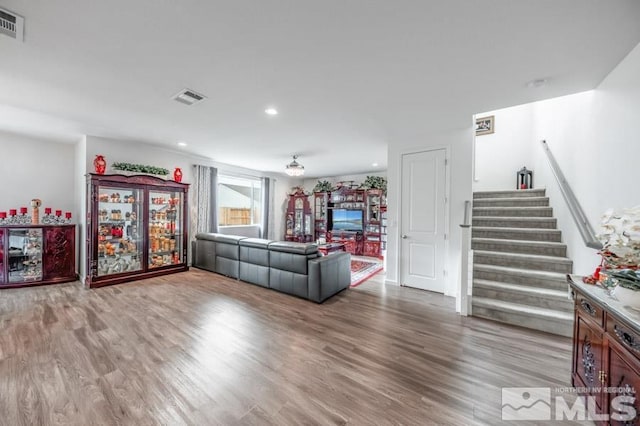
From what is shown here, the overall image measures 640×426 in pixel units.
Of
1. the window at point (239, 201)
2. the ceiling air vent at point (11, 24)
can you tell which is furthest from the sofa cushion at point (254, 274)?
the ceiling air vent at point (11, 24)

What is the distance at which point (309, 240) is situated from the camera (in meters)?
8.12

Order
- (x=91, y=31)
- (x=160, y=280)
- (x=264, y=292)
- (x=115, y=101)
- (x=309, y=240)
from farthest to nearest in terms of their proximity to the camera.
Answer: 1. (x=309, y=240)
2. (x=160, y=280)
3. (x=264, y=292)
4. (x=115, y=101)
5. (x=91, y=31)

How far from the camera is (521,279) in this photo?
10.0 ft

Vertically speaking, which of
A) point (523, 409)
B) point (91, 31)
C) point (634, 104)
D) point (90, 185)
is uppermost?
point (91, 31)

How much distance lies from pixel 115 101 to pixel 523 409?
15.4ft

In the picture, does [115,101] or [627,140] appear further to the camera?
[115,101]

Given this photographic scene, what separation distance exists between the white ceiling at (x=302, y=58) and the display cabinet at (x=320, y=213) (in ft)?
14.5

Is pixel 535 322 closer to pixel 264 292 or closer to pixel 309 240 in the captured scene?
pixel 264 292

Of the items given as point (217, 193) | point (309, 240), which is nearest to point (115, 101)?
point (217, 193)

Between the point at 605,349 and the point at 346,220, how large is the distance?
247 inches

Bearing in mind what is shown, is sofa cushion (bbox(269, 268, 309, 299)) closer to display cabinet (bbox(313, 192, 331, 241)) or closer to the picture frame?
display cabinet (bbox(313, 192, 331, 241))

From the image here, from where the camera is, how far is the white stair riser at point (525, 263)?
300 centimetres

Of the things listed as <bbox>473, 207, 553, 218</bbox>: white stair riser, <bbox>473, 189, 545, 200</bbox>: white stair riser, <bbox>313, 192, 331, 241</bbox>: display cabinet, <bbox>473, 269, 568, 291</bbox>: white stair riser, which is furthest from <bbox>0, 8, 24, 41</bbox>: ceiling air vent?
<bbox>313, 192, 331, 241</bbox>: display cabinet

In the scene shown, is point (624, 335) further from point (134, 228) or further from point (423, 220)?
point (134, 228)
